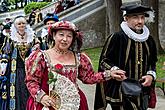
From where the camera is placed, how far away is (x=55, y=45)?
4551 millimetres

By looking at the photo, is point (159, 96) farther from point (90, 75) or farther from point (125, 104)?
point (90, 75)

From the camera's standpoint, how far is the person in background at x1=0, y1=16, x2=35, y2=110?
21.3 ft

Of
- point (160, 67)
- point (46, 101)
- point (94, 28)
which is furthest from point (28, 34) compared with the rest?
point (94, 28)

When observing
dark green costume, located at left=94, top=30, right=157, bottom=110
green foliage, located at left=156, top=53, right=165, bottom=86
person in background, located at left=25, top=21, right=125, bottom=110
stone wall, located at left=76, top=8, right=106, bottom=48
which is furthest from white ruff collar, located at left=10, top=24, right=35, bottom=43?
stone wall, located at left=76, top=8, right=106, bottom=48

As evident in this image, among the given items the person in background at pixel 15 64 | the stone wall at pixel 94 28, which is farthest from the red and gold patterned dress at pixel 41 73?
the stone wall at pixel 94 28

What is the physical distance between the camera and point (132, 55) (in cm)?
513

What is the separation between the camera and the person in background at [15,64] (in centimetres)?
650

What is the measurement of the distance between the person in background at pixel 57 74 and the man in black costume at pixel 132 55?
24.3 inches

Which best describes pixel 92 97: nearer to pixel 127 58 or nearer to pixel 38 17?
pixel 127 58

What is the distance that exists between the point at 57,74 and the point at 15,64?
2256 mm

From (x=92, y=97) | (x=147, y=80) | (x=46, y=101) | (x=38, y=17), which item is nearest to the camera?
(x=46, y=101)

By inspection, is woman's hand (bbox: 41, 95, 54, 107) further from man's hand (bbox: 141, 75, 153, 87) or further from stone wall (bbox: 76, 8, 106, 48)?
stone wall (bbox: 76, 8, 106, 48)

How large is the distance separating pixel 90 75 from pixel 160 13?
45.4 ft

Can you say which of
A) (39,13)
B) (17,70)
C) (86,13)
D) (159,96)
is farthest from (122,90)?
(39,13)
